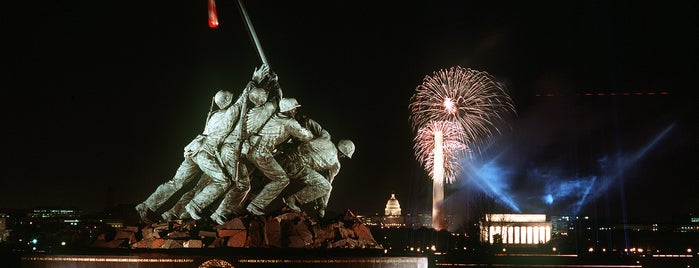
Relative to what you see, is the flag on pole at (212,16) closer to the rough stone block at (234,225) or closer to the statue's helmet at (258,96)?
the statue's helmet at (258,96)

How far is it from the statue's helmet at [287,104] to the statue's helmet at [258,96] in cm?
51

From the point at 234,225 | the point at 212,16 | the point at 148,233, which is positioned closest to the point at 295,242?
the point at 234,225

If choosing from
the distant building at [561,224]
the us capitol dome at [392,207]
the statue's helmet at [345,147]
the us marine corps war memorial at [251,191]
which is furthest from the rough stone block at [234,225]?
the us capitol dome at [392,207]

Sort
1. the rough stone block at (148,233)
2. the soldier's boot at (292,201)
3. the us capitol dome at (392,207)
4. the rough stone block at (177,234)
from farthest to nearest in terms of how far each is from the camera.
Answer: the us capitol dome at (392,207), the soldier's boot at (292,201), the rough stone block at (148,233), the rough stone block at (177,234)

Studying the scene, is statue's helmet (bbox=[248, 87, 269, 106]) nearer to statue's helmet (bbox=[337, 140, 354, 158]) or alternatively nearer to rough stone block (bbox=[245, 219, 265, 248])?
statue's helmet (bbox=[337, 140, 354, 158])

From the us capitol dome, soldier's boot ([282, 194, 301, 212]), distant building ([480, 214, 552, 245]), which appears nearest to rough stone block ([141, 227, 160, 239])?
soldier's boot ([282, 194, 301, 212])

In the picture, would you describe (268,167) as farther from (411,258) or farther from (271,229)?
(411,258)

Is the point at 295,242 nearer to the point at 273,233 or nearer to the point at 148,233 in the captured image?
the point at 273,233

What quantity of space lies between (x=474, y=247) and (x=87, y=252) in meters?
29.3

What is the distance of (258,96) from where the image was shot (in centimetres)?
2584

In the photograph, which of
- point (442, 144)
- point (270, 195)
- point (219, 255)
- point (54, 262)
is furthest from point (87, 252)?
point (442, 144)

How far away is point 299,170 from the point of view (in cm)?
2633

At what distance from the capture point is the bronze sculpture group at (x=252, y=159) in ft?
84.6

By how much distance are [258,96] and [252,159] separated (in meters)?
1.86
